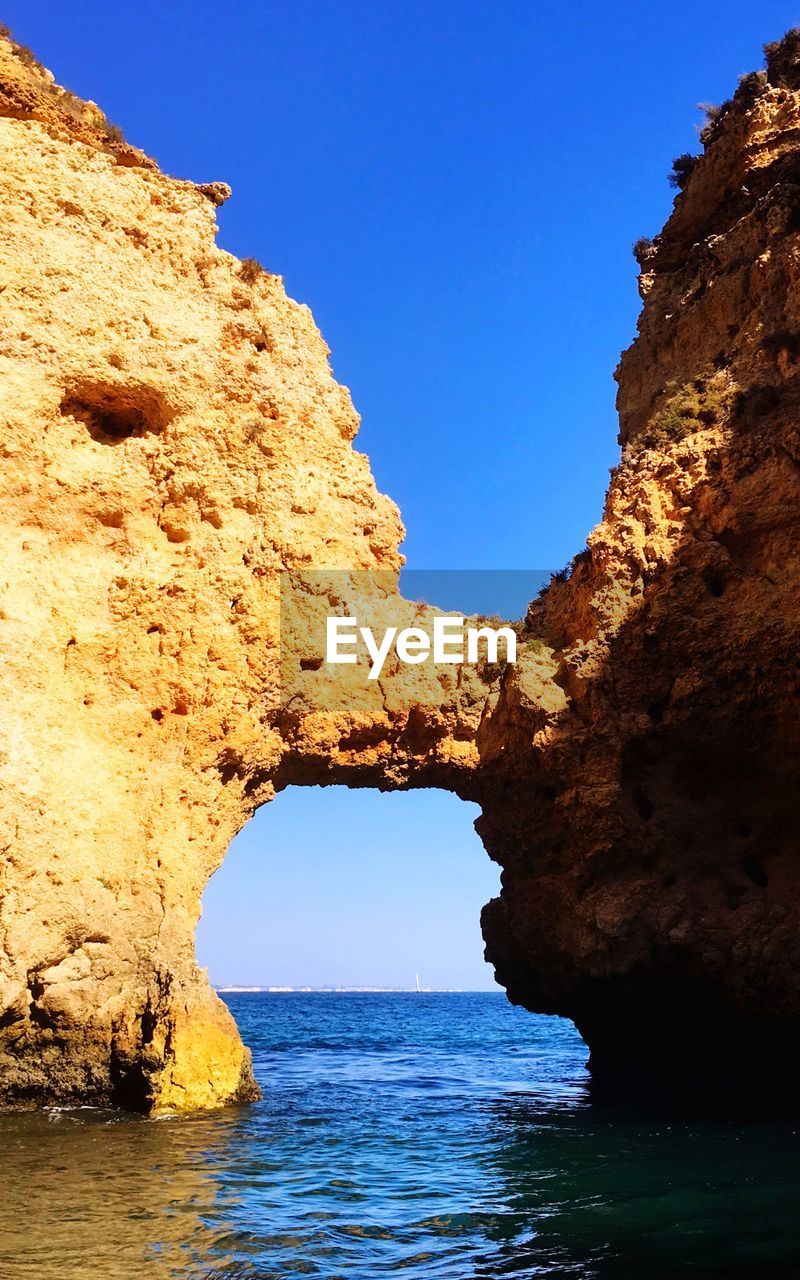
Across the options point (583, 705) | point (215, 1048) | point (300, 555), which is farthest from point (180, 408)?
point (215, 1048)

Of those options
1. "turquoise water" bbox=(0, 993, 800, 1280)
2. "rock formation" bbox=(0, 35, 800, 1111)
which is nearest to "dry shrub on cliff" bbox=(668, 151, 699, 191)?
"rock formation" bbox=(0, 35, 800, 1111)

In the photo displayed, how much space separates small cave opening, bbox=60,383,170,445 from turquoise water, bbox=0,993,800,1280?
8395 mm

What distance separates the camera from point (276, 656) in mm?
14453

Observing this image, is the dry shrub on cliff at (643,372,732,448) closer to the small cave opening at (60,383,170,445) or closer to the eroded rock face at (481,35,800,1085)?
the eroded rock face at (481,35,800,1085)

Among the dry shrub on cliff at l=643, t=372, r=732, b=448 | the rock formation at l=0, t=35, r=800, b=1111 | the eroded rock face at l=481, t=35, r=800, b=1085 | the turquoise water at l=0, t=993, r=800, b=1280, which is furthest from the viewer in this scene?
the dry shrub on cliff at l=643, t=372, r=732, b=448

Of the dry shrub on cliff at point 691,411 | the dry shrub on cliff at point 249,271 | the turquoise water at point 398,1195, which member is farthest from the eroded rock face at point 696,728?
the dry shrub on cliff at point 249,271

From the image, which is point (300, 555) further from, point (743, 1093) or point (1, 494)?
point (743, 1093)

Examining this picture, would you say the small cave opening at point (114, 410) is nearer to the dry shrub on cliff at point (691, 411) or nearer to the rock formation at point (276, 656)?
the rock formation at point (276, 656)

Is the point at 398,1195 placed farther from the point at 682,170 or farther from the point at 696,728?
the point at 682,170

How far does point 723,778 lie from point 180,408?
29.6 feet

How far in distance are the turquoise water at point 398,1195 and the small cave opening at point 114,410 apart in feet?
27.5

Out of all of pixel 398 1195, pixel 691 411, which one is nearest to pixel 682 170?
pixel 691 411

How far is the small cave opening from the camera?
13.5m

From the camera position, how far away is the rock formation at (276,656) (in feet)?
39.1
